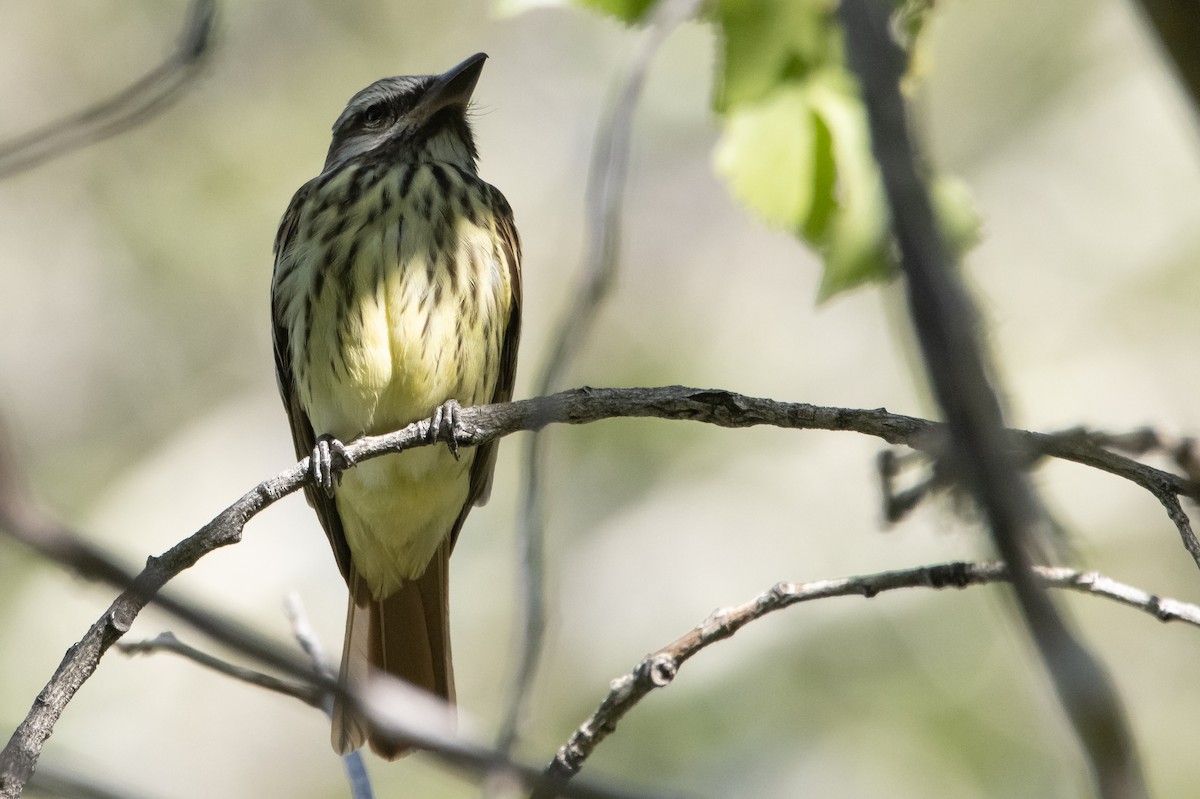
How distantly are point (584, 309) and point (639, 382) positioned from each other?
7678 mm

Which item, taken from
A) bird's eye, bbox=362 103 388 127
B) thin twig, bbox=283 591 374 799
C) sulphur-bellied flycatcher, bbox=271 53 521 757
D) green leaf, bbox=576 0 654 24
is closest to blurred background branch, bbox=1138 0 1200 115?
green leaf, bbox=576 0 654 24

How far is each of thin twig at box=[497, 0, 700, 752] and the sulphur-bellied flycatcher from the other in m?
1.59

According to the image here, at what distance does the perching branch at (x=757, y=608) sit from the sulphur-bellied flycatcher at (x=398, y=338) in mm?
1364

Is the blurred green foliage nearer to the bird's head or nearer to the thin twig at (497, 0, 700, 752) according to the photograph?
the thin twig at (497, 0, 700, 752)

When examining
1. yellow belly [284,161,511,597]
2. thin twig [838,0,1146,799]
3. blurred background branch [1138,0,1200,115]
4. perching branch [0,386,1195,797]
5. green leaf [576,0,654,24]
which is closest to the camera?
thin twig [838,0,1146,799]

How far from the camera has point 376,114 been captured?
16.2ft

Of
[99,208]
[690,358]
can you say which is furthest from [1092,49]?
[99,208]

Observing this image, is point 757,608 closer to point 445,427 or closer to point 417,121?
point 445,427

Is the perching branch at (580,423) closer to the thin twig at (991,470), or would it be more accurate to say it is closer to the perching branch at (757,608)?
the perching branch at (757,608)

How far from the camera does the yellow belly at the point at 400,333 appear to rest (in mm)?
3934

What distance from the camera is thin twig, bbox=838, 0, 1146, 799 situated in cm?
78

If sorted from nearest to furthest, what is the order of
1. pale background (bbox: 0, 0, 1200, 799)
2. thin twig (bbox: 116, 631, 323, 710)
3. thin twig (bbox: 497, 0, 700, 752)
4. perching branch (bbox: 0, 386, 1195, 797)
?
thin twig (bbox: 497, 0, 700, 752)
perching branch (bbox: 0, 386, 1195, 797)
thin twig (bbox: 116, 631, 323, 710)
pale background (bbox: 0, 0, 1200, 799)

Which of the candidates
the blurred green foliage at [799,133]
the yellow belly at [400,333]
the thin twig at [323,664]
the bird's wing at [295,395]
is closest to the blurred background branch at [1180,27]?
the blurred green foliage at [799,133]

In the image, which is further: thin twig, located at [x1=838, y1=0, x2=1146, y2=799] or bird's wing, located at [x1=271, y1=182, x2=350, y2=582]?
bird's wing, located at [x1=271, y1=182, x2=350, y2=582]
